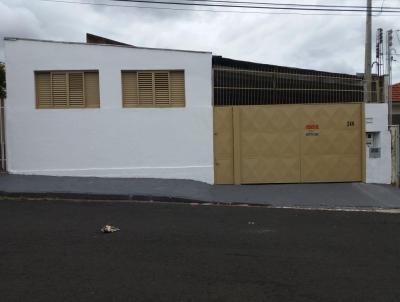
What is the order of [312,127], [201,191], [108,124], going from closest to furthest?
1. [201,191]
2. [108,124]
3. [312,127]

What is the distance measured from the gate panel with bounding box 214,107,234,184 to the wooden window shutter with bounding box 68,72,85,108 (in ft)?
13.1

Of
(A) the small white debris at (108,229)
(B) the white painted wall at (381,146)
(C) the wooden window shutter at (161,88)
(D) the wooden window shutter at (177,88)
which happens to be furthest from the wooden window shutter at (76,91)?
(B) the white painted wall at (381,146)

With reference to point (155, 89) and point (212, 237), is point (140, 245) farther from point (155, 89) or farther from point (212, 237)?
point (155, 89)

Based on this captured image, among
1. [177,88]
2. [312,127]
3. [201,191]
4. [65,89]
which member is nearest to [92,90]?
[65,89]

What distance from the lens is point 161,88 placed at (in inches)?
566

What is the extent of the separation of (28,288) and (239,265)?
8.36 feet

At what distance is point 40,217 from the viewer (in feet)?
30.3

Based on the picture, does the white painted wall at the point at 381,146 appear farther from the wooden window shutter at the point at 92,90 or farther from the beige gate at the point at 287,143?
the wooden window shutter at the point at 92,90

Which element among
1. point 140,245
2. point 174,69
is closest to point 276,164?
point 174,69

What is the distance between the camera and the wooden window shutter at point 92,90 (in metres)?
14.3

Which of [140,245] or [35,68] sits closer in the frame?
[140,245]

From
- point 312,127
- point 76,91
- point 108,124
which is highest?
point 76,91

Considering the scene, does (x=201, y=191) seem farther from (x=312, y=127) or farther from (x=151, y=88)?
(x=312, y=127)

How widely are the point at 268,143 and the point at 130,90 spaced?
4.42 m
